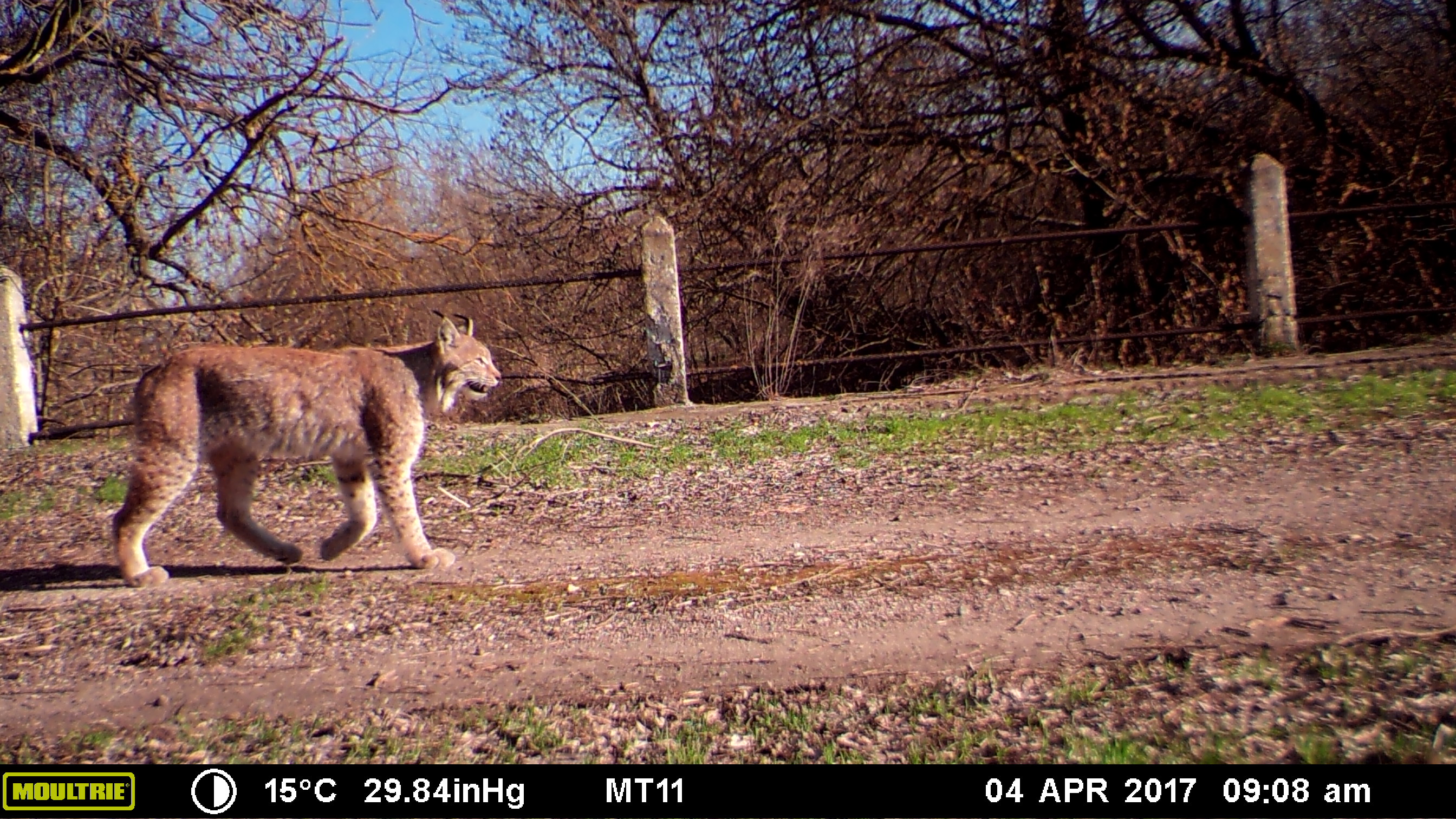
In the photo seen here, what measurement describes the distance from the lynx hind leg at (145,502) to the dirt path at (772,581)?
0.13m

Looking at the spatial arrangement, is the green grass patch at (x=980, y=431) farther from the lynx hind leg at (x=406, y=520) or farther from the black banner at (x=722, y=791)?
the black banner at (x=722, y=791)

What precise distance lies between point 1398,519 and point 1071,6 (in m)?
9.15

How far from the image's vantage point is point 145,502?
5.37m

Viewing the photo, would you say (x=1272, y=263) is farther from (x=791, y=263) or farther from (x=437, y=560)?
(x=437, y=560)

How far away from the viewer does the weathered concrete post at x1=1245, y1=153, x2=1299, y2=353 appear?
10203 millimetres

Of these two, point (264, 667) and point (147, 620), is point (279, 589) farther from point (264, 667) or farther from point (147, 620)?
point (264, 667)

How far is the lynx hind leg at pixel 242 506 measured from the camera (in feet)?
18.5

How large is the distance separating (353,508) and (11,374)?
257 inches

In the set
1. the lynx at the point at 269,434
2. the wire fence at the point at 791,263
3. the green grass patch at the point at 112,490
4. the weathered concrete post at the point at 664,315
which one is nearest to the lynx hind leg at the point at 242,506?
the lynx at the point at 269,434

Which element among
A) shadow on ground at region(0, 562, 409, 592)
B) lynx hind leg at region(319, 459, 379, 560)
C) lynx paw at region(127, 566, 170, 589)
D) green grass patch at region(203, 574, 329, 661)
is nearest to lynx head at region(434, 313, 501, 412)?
lynx hind leg at region(319, 459, 379, 560)

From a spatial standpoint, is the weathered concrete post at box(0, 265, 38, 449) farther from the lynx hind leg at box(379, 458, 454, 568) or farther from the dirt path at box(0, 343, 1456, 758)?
the lynx hind leg at box(379, 458, 454, 568)

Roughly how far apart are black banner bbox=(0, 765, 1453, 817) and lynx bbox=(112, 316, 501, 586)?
222 cm

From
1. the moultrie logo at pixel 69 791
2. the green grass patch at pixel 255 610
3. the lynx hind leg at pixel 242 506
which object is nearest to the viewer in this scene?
the moultrie logo at pixel 69 791

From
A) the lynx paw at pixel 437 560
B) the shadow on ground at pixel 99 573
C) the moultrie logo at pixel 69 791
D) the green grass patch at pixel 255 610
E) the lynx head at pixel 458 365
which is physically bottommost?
the moultrie logo at pixel 69 791
